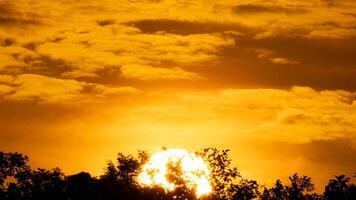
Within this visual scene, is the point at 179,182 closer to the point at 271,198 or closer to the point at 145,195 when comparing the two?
the point at 145,195

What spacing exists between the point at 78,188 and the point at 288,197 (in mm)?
42937

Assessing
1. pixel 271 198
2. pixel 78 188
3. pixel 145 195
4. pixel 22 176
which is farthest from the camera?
pixel 271 198

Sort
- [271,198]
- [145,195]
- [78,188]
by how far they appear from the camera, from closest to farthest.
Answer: [145,195]
[78,188]
[271,198]

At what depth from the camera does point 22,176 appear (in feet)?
330

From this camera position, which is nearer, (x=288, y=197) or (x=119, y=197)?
(x=119, y=197)

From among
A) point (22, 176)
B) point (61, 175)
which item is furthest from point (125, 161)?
point (22, 176)

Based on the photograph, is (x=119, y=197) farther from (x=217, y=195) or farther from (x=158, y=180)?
(x=217, y=195)

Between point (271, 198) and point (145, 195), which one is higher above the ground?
point (271, 198)

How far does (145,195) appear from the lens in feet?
273

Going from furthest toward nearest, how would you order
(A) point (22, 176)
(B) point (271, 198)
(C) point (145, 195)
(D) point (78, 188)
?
(B) point (271, 198) → (A) point (22, 176) → (D) point (78, 188) → (C) point (145, 195)

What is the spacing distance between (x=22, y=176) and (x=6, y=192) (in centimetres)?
786

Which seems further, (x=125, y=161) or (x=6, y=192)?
(x=125, y=161)

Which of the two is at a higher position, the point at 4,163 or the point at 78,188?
the point at 4,163

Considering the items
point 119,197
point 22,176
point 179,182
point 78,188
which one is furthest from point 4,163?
point 179,182
